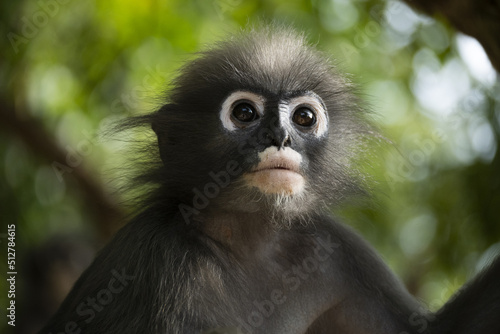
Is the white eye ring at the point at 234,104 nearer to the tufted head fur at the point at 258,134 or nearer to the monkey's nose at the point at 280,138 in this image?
the tufted head fur at the point at 258,134

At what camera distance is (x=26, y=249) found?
896 centimetres

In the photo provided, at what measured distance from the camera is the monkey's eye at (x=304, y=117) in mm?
4434

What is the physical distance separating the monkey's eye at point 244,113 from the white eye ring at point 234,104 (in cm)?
2

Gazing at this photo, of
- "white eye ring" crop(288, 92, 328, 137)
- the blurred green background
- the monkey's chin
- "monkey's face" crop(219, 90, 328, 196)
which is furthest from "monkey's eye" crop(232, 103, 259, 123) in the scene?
the blurred green background

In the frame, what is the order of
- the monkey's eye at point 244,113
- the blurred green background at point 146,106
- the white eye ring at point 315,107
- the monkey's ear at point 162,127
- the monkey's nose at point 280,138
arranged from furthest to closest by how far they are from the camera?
the blurred green background at point 146,106 → the monkey's ear at point 162,127 → the white eye ring at point 315,107 → the monkey's eye at point 244,113 → the monkey's nose at point 280,138

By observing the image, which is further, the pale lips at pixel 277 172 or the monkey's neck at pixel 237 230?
the monkey's neck at pixel 237 230

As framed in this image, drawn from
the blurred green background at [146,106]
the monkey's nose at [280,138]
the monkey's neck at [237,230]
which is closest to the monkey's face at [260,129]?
the monkey's nose at [280,138]

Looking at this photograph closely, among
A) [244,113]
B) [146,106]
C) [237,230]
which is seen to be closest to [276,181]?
[244,113]

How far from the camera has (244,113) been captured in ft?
14.3

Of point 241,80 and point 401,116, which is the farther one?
point 401,116

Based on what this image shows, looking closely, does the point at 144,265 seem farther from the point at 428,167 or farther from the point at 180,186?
the point at 428,167

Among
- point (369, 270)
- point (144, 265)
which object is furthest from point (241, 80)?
point (369, 270)

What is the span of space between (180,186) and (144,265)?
725 mm

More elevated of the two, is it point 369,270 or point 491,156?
point 491,156
